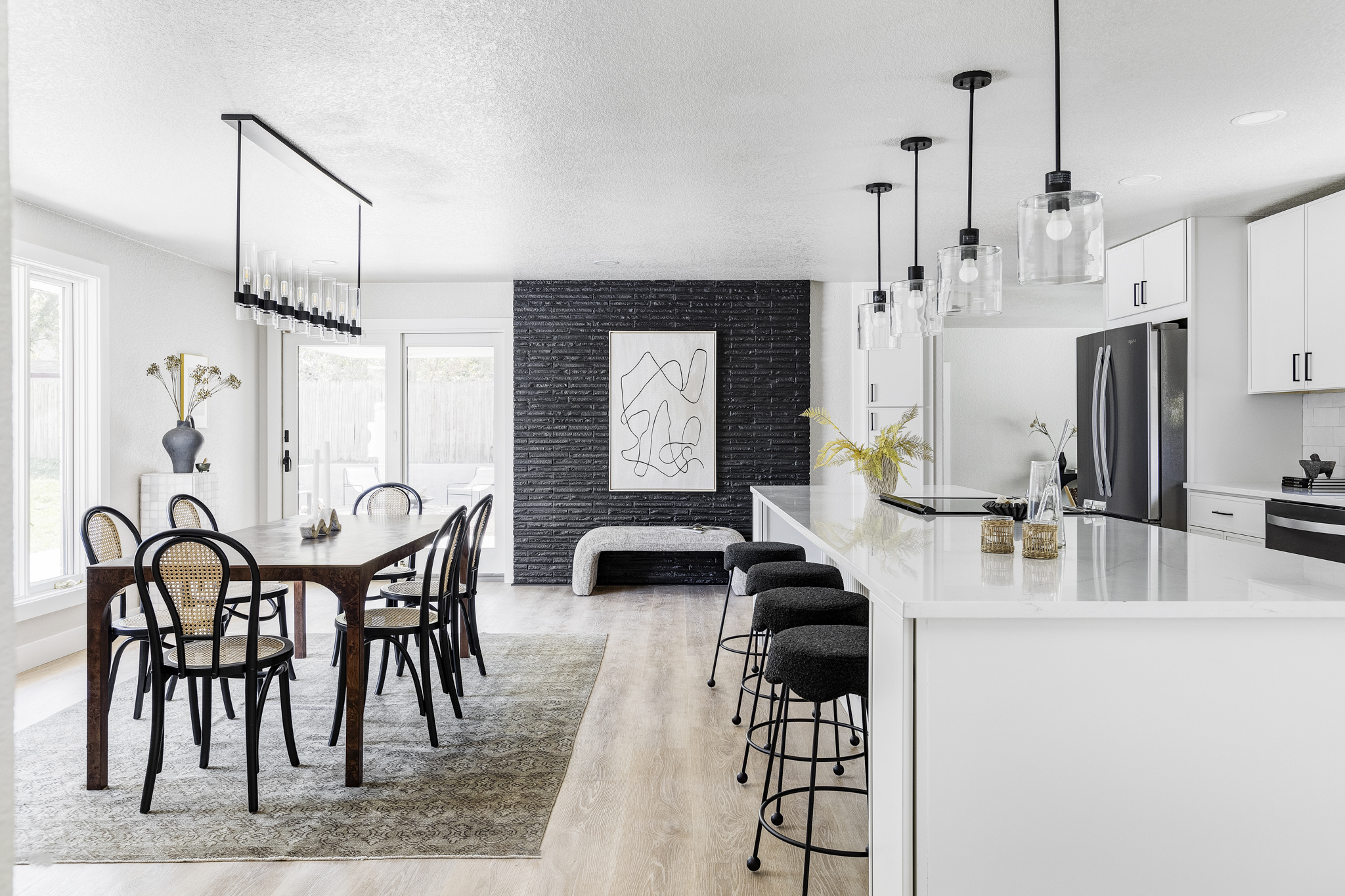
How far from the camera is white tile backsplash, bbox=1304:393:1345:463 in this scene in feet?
13.6

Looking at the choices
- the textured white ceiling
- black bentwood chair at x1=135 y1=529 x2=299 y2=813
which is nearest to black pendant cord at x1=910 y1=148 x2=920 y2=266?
the textured white ceiling

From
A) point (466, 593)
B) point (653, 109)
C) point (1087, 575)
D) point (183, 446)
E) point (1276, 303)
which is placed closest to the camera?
point (1087, 575)

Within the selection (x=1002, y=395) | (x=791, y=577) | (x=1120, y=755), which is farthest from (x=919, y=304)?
(x=1002, y=395)

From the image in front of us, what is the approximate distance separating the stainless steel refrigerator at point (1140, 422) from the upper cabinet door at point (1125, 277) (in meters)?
0.15

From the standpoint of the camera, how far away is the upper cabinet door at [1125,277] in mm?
4773

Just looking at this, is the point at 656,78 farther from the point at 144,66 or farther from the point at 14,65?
the point at 14,65

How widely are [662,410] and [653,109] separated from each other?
11.4 feet

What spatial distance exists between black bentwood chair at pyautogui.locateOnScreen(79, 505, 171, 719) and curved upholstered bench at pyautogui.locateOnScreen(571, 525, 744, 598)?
118 inches

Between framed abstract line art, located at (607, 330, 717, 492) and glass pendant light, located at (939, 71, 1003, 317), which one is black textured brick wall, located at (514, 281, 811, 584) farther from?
glass pendant light, located at (939, 71, 1003, 317)

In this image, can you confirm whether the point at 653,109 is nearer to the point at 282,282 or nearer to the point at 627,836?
the point at 282,282

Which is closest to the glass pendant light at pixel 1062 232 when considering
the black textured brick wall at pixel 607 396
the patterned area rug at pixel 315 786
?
the patterned area rug at pixel 315 786

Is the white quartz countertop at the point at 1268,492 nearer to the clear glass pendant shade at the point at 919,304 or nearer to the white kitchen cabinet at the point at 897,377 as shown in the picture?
the clear glass pendant shade at the point at 919,304

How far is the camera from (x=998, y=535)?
2.08 metres

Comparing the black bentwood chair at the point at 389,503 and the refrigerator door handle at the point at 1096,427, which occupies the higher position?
the refrigerator door handle at the point at 1096,427
